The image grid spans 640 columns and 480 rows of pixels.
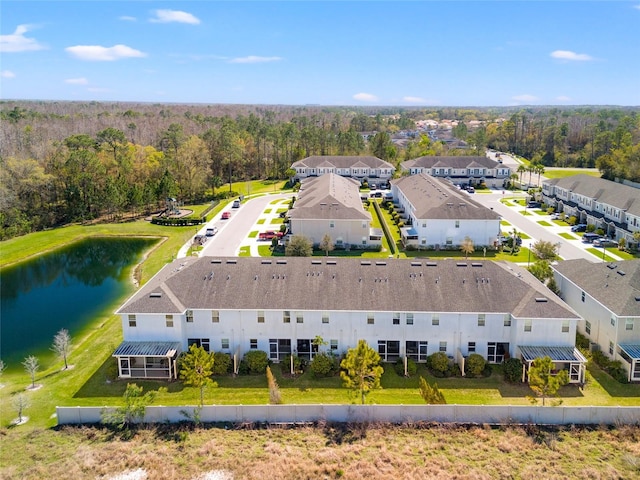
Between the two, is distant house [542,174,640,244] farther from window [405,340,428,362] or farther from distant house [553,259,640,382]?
window [405,340,428,362]

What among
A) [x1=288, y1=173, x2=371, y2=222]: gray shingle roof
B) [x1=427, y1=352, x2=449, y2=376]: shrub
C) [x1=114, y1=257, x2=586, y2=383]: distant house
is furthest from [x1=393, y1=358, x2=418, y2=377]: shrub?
[x1=288, y1=173, x2=371, y2=222]: gray shingle roof

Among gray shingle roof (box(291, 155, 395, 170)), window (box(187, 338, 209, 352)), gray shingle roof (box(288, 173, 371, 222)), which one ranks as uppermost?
gray shingle roof (box(291, 155, 395, 170))

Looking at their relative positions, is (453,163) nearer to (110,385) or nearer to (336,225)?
(336,225)

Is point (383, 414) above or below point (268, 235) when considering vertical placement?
below

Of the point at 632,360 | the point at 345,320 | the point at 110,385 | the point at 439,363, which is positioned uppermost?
the point at 345,320

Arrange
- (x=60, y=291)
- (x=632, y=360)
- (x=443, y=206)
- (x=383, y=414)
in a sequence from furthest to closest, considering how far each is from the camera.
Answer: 1. (x=443, y=206)
2. (x=60, y=291)
3. (x=632, y=360)
4. (x=383, y=414)

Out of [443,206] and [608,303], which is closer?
[608,303]

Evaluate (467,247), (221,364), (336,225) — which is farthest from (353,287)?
(336,225)

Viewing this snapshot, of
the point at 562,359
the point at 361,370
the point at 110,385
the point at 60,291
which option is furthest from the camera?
the point at 60,291
